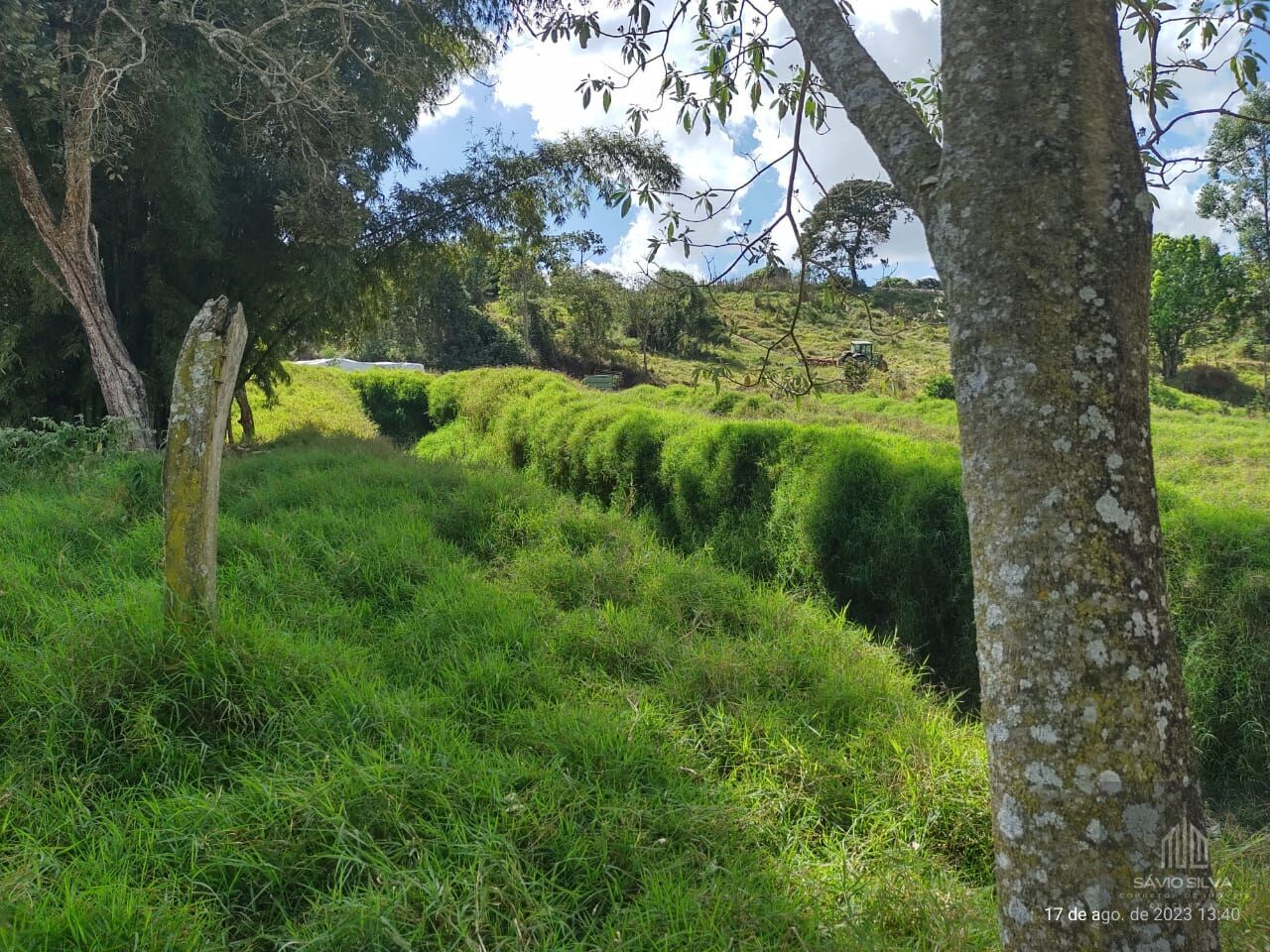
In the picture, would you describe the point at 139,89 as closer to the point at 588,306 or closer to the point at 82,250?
the point at 82,250

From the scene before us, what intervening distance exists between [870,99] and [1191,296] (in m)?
39.6

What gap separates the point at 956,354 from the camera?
1230 millimetres

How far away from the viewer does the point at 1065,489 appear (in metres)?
1.08

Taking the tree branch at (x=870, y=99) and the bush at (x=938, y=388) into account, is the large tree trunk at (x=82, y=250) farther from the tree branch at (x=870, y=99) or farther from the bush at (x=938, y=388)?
the bush at (x=938, y=388)

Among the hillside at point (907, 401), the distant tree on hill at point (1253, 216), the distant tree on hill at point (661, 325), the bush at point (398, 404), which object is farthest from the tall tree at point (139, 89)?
the distant tree on hill at point (1253, 216)

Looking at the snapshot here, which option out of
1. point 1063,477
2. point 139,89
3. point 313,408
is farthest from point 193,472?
point 313,408

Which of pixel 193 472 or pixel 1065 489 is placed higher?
pixel 1065 489

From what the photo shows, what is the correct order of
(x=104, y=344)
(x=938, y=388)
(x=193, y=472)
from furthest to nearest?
(x=938, y=388), (x=104, y=344), (x=193, y=472)

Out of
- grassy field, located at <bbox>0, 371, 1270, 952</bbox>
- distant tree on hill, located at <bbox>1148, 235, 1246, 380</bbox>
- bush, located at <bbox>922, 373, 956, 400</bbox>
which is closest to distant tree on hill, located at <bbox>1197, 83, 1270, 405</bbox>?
Result: distant tree on hill, located at <bbox>1148, 235, 1246, 380</bbox>

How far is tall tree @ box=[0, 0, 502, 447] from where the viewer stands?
7270mm

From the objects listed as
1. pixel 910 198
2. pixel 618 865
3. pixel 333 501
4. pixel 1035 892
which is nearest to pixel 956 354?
pixel 910 198

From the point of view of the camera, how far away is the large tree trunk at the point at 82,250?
7434 millimetres

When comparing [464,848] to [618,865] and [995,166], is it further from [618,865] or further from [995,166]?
[995,166]

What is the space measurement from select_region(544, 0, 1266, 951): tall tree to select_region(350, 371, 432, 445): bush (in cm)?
1510
